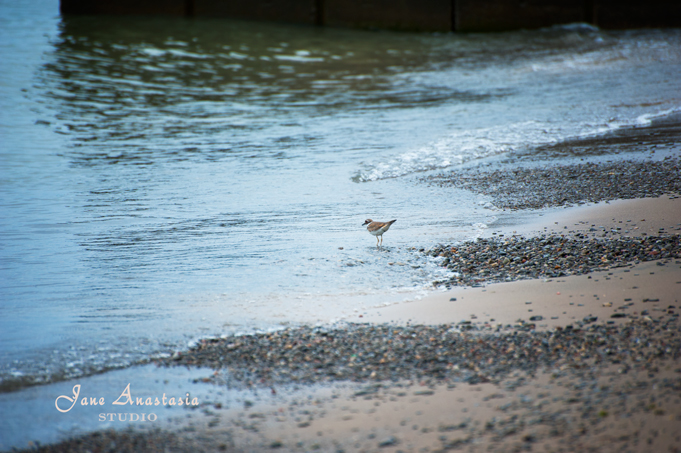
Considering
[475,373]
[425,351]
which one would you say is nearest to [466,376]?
[475,373]

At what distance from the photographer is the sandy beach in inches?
135

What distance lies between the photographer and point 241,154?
12320mm

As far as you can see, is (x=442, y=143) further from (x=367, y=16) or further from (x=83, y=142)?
(x=367, y=16)

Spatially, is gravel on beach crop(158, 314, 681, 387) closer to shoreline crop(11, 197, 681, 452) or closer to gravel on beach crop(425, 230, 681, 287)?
shoreline crop(11, 197, 681, 452)

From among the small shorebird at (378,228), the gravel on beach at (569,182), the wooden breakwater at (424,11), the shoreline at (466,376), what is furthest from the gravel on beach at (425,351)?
the wooden breakwater at (424,11)

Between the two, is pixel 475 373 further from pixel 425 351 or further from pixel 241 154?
pixel 241 154

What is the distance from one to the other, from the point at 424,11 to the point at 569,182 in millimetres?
21250

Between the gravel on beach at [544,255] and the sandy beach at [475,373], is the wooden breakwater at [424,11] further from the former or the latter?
the sandy beach at [475,373]

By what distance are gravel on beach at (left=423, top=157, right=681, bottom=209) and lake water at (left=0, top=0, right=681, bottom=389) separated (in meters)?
0.58

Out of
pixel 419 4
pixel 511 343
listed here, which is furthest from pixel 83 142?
pixel 419 4

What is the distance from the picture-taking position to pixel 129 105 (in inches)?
674

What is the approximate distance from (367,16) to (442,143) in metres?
17.2

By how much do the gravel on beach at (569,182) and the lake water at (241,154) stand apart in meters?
0.58

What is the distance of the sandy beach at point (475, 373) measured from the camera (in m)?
3.43
